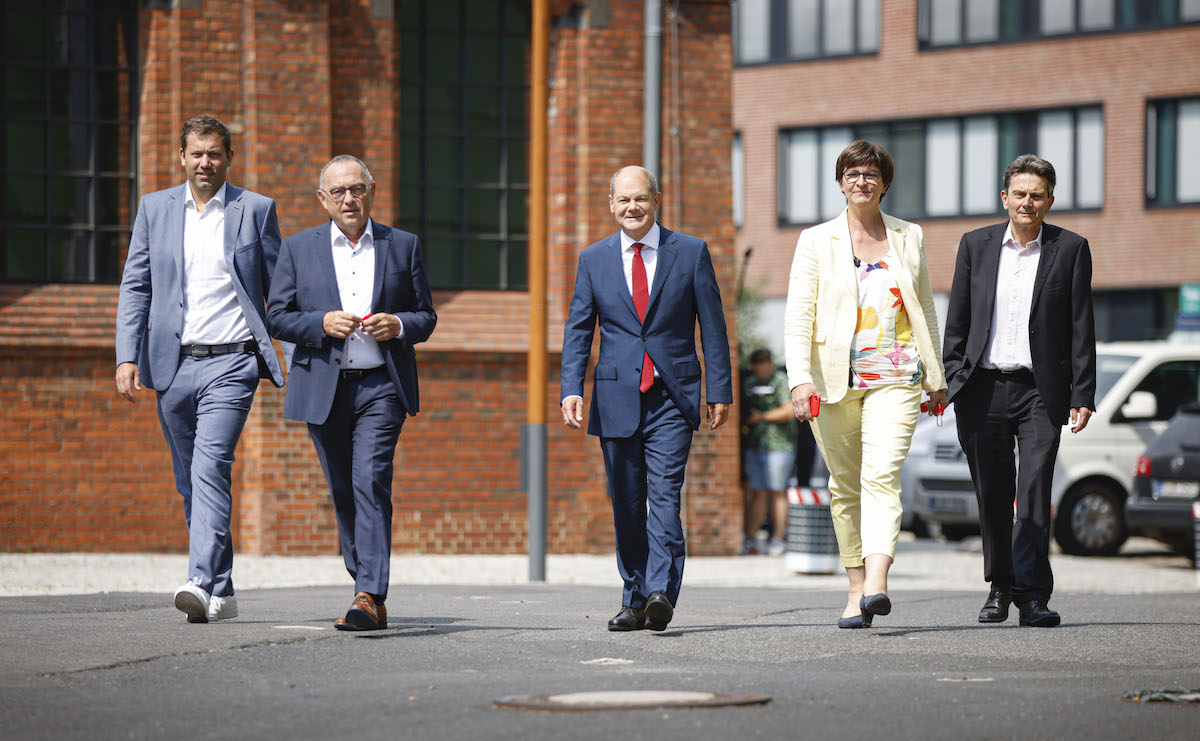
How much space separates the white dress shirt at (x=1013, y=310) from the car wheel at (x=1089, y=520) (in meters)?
10.0

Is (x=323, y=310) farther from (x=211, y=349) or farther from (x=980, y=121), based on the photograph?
(x=980, y=121)

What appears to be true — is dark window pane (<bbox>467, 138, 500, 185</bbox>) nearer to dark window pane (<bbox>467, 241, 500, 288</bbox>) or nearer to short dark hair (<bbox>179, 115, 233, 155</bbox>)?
dark window pane (<bbox>467, 241, 500, 288</bbox>)

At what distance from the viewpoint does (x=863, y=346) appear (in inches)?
323

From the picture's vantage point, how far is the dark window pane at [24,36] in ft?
52.0

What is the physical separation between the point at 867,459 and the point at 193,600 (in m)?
3.05

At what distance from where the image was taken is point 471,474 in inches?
642

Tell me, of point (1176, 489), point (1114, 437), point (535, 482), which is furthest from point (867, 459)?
point (1114, 437)

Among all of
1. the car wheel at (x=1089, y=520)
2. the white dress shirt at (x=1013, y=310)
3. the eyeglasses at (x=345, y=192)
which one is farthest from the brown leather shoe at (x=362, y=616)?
the car wheel at (x=1089, y=520)

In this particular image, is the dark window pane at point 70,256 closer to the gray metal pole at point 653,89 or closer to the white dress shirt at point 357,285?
the gray metal pole at point 653,89

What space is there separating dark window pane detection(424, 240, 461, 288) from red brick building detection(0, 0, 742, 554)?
0.07 ft

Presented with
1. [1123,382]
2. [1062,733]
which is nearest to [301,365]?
[1062,733]

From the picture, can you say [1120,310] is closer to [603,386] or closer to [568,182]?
[568,182]

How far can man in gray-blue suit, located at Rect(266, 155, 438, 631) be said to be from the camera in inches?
310

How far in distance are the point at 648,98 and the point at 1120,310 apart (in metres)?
24.3
